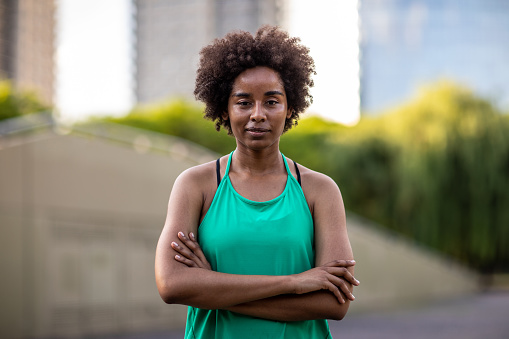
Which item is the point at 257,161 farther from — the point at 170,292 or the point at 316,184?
the point at 170,292

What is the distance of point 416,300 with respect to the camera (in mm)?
17156

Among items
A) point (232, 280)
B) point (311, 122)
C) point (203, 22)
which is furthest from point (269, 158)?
point (203, 22)

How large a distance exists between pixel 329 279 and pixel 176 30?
348 ft

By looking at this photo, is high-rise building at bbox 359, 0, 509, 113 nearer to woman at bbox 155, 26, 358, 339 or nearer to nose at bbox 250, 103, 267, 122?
woman at bbox 155, 26, 358, 339

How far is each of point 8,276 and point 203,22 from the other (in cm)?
9727

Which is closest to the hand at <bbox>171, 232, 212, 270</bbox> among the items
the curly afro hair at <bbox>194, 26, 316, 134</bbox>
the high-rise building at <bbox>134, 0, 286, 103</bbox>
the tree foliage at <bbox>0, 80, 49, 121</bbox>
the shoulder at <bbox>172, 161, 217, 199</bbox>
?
the shoulder at <bbox>172, 161, 217, 199</bbox>

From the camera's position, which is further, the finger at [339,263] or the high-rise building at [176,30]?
the high-rise building at [176,30]

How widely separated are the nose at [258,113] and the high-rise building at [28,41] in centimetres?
7681

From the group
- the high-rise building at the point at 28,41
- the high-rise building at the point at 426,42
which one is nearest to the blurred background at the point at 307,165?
the high-rise building at the point at 426,42

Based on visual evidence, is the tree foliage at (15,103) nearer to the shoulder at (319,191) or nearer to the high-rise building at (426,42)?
the shoulder at (319,191)

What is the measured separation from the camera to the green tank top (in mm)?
2074

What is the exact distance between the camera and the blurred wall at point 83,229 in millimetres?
8828

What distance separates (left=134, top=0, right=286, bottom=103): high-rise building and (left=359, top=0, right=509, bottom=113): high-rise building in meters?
40.6

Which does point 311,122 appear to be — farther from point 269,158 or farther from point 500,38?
point 500,38
